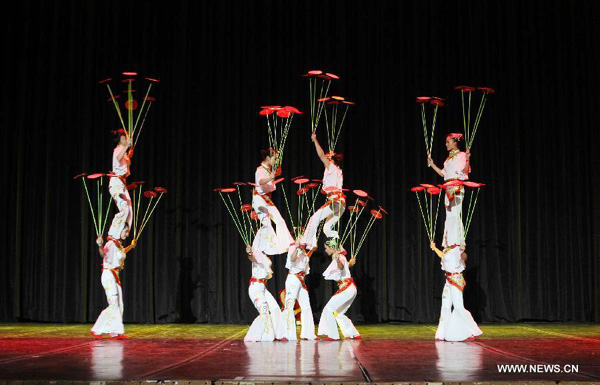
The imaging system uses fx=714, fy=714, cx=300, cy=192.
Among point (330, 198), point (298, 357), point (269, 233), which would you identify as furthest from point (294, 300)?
point (298, 357)

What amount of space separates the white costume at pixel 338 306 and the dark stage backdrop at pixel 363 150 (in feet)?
7.22

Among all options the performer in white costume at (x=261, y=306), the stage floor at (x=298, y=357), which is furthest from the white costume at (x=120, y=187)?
the performer in white costume at (x=261, y=306)

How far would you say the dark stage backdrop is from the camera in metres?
9.74

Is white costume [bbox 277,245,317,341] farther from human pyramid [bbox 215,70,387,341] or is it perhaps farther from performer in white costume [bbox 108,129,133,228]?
performer in white costume [bbox 108,129,133,228]

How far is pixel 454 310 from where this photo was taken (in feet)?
23.9

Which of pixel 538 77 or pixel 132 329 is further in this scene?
pixel 538 77

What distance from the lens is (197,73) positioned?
10.1 meters

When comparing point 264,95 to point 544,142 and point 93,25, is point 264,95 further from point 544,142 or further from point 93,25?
point 544,142

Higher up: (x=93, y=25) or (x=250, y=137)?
(x=93, y=25)

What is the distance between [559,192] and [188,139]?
521 cm

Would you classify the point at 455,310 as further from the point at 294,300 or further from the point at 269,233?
the point at 269,233

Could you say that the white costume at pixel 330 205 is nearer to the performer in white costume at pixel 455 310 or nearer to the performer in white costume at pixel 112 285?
the performer in white costume at pixel 455 310

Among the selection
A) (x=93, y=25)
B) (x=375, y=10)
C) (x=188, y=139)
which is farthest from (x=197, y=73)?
(x=375, y=10)

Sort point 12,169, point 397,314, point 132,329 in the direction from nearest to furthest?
point 132,329 → point 397,314 → point 12,169
